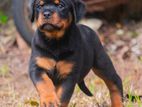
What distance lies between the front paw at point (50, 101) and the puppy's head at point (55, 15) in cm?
61

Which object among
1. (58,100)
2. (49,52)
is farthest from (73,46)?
(58,100)

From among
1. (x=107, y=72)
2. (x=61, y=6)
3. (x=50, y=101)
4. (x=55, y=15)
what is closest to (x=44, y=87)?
(x=50, y=101)

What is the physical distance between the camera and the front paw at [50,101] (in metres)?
4.92

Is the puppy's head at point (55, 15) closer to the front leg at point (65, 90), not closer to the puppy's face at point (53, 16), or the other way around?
the puppy's face at point (53, 16)

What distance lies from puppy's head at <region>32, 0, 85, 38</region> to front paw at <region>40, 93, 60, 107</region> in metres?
0.61

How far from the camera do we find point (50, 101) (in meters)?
4.93

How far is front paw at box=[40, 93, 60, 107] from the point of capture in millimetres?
4923

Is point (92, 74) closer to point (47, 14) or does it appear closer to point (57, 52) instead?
point (57, 52)

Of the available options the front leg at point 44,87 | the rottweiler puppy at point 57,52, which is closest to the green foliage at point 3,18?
the rottweiler puppy at point 57,52

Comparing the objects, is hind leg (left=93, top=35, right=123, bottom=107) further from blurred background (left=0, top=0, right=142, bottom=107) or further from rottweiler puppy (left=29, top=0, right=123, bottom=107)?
rottweiler puppy (left=29, top=0, right=123, bottom=107)

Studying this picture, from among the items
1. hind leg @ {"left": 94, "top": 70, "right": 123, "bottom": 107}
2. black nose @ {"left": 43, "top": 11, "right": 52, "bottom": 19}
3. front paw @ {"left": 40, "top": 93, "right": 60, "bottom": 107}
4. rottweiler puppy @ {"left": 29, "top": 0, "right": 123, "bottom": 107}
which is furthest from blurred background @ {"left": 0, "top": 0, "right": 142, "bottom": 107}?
black nose @ {"left": 43, "top": 11, "right": 52, "bottom": 19}

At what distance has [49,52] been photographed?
520cm

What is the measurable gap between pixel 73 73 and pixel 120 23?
5.35 metres

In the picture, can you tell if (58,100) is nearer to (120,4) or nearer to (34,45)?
(34,45)
